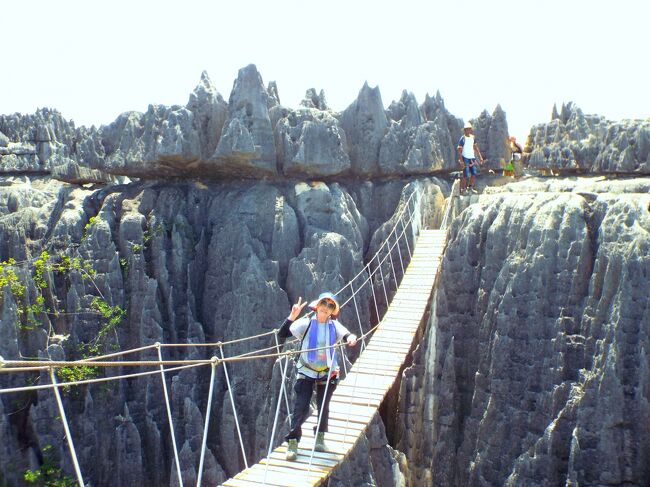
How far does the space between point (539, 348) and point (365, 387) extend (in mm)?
2242

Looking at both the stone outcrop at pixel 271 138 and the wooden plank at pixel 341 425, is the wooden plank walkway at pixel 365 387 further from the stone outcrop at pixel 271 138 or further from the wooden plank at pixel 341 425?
the stone outcrop at pixel 271 138

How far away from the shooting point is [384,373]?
7.55 metres

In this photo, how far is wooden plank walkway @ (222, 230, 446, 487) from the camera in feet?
18.0

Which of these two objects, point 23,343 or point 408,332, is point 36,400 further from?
point 408,332

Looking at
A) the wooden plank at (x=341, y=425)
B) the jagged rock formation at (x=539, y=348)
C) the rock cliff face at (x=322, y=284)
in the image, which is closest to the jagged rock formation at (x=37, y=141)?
the rock cliff face at (x=322, y=284)

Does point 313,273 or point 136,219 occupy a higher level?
point 136,219

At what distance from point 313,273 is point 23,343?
479 cm

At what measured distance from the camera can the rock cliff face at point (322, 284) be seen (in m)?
7.67

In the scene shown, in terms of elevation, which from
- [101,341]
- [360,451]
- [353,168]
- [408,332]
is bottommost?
[360,451]

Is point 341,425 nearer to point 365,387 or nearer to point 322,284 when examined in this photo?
point 365,387

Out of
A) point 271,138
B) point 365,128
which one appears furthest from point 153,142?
point 365,128

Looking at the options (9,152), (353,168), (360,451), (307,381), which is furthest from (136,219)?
(9,152)

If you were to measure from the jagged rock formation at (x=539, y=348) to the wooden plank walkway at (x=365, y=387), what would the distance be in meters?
0.48

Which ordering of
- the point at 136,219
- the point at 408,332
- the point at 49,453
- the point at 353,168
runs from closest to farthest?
the point at 408,332
the point at 49,453
the point at 136,219
the point at 353,168
